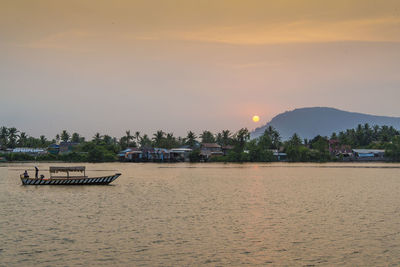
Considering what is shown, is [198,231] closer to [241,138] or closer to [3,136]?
[241,138]

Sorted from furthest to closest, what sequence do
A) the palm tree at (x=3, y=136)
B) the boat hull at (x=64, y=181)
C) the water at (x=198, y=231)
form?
the palm tree at (x=3, y=136), the boat hull at (x=64, y=181), the water at (x=198, y=231)

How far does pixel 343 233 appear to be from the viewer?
26.2 m

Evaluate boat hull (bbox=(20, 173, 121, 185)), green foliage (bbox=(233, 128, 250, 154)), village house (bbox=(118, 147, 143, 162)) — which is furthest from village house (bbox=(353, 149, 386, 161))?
boat hull (bbox=(20, 173, 121, 185))

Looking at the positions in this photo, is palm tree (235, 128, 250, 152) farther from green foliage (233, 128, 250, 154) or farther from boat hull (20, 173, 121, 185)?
boat hull (20, 173, 121, 185)

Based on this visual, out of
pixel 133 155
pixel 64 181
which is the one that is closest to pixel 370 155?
pixel 133 155

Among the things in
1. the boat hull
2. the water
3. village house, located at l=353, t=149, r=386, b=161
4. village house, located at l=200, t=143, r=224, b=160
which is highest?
village house, located at l=200, t=143, r=224, b=160

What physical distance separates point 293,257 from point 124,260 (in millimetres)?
8300

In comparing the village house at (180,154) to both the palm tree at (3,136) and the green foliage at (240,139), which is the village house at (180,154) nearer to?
the green foliage at (240,139)

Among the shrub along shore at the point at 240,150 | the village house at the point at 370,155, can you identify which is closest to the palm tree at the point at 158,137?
the shrub along shore at the point at 240,150

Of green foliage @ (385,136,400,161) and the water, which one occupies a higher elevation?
green foliage @ (385,136,400,161)

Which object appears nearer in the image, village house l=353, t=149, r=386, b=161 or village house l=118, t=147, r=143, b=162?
village house l=118, t=147, r=143, b=162

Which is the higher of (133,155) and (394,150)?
(133,155)

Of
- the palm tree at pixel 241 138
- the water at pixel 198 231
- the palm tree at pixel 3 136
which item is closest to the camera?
the water at pixel 198 231

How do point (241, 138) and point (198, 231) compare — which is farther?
point (241, 138)
